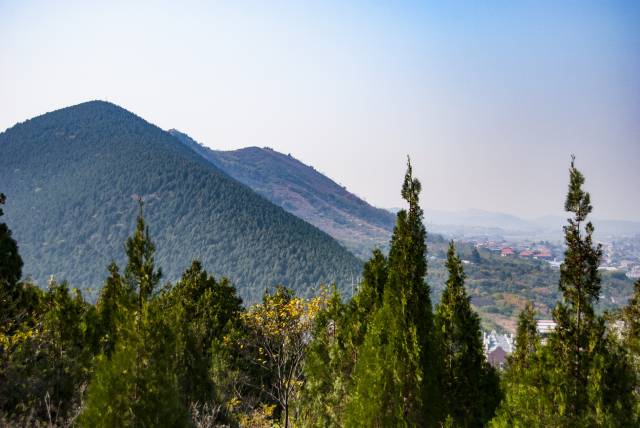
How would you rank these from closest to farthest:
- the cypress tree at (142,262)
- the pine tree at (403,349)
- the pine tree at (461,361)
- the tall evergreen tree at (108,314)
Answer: the cypress tree at (142,262), the pine tree at (403,349), the pine tree at (461,361), the tall evergreen tree at (108,314)

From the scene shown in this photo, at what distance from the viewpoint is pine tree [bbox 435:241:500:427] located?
1215cm

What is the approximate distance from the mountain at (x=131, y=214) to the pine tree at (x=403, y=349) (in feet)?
348

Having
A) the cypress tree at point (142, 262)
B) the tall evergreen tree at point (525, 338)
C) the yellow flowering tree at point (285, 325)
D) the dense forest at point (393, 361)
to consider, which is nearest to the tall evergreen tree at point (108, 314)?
the dense forest at point (393, 361)

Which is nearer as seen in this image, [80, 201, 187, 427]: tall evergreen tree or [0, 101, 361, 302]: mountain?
[80, 201, 187, 427]: tall evergreen tree

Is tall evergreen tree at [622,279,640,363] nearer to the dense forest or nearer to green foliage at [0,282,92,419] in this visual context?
the dense forest

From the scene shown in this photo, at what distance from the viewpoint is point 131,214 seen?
483ft

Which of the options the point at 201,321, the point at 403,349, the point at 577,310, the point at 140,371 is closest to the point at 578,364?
the point at 577,310

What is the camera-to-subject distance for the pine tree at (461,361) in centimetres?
1215

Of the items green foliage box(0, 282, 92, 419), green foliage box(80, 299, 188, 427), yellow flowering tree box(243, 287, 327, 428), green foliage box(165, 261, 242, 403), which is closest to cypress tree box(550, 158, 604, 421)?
green foliage box(80, 299, 188, 427)

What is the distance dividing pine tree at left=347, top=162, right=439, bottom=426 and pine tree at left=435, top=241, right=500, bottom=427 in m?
1.65

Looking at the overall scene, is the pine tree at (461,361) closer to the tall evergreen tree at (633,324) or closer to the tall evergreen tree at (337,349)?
the tall evergreen tree at (337,349)

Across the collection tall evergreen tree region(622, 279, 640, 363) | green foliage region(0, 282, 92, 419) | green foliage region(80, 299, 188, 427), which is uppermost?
tall evergreen tree region(622, 279, 640, 363)

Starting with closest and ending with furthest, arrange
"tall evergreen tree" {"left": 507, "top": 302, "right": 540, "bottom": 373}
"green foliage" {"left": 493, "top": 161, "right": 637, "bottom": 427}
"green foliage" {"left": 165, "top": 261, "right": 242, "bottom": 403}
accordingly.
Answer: "green foliage" {"left": 493, "top": 161, "right": 637, "bottom": 427}
"green foliage" {"left": 165, "top": 261, "right": 242, "bottom": 403}
"tall evergreen tree" {"left": 507, "top": 302, "right": 540, "bottom": 373}

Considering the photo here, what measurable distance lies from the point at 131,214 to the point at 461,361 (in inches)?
5757
